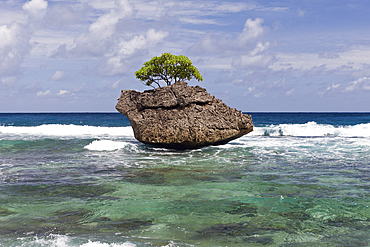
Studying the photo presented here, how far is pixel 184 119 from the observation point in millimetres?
15844

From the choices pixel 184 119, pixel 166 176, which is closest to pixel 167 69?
pixel 184 119

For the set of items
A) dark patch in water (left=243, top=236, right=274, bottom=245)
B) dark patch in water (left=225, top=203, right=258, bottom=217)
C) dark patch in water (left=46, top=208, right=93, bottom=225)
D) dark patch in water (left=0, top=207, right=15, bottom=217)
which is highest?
dark patch in water (left=0, top=207, right=15, bottom=217)

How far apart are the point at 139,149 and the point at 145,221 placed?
11.2m

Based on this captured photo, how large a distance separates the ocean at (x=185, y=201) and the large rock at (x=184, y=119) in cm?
243

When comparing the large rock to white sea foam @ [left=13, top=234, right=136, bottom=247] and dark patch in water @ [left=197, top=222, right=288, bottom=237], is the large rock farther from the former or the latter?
white sea foam @ [left=13, top=234, right=136, bottom=247]

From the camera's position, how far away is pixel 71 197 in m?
7.51

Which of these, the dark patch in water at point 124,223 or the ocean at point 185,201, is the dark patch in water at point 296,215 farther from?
the dark patch in water at point 124,223

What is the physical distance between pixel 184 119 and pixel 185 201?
8.97 meters

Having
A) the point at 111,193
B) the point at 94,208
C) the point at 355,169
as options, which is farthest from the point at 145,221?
the point at 355,169

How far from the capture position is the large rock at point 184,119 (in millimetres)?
15750

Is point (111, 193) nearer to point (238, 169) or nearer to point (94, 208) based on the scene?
point (94, 208)

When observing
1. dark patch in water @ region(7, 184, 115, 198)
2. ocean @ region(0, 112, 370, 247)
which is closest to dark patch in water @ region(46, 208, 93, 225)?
ocean @ region(0, 112, 370, 247)

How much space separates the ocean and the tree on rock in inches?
211

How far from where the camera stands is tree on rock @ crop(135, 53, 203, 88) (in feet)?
53.9
